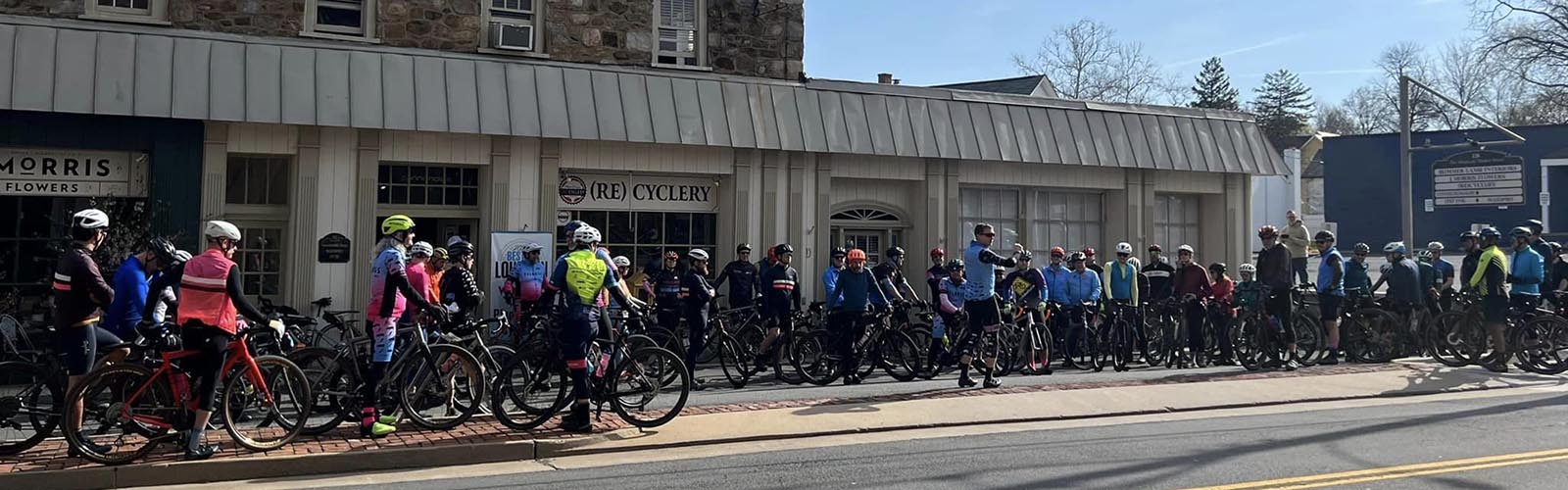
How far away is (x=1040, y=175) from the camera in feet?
68.2

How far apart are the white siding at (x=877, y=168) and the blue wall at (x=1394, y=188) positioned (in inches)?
1316

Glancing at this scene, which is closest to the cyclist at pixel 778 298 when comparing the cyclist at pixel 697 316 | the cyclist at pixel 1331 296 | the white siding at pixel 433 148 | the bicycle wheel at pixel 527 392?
the cyclist at pixel 697 316

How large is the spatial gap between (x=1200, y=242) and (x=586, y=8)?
12719 mm

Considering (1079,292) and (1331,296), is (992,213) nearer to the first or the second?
(1079,292)

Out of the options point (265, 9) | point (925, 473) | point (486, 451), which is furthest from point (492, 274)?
point (925, 473)

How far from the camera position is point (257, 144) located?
15.2 metres

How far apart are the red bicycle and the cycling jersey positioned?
0.42 meters

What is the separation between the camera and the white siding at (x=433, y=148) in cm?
1591

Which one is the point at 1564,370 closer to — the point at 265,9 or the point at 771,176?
the point at 771,176

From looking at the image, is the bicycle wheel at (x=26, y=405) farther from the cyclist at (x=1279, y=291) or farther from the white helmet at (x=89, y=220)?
the cyclist at (x=1279, y=291)

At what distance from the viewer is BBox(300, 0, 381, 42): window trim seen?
1577 cm

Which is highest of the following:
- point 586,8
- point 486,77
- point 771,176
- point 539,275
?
point 586,8

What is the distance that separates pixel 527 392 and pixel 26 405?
351 cm

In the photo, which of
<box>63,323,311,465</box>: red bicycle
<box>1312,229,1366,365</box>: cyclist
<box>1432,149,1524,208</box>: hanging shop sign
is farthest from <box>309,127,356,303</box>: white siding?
<box>1432,149,1524,208</box>: hanging shop sign
